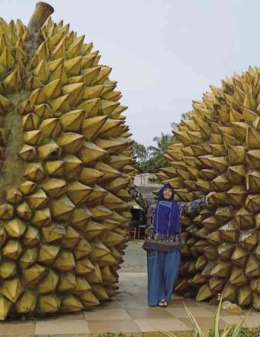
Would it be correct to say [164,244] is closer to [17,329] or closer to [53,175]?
[53,175]

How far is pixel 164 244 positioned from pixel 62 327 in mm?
1790

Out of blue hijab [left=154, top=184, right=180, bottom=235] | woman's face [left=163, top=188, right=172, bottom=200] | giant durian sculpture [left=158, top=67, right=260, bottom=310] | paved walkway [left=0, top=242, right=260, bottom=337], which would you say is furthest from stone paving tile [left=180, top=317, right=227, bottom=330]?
woman's face [left=163, top=188, right=172, bottom=200]

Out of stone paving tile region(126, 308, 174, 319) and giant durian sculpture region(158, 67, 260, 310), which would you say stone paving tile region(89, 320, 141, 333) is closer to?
stone paving tile region(126, 308, 174, 319)

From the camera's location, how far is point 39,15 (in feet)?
18.2

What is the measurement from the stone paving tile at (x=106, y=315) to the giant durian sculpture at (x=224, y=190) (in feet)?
3.77

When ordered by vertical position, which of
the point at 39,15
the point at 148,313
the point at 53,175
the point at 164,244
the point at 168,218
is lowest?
the point at 148,313

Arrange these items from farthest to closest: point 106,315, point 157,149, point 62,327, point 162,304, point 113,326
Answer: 1. point 157,149
2. point 162,304
3. point 106,315
4. point 113,326
5. point 62,327

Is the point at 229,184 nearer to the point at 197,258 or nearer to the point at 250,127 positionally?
the point at 250,127

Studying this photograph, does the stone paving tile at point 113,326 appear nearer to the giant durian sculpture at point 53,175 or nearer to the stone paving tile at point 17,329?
the giant durian sculpture at point 53,175

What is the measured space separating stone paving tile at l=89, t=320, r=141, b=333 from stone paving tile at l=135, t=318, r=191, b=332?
3.0 inches

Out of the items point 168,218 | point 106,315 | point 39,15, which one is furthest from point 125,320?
point 39,15

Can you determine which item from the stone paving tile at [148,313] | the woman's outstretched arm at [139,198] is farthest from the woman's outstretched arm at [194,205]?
the stone paving tile at [148,313]

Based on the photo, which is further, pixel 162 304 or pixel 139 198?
pixel 139 198

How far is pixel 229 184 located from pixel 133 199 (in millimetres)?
1253
